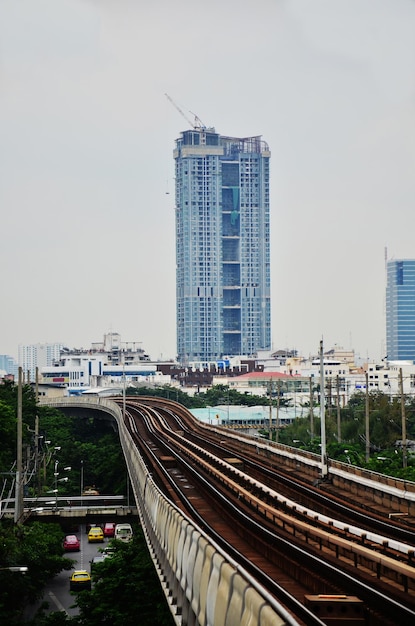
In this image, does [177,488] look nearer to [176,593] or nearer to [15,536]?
[15,536]

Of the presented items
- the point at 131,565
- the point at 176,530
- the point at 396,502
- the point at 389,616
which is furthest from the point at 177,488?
the point at 389,616

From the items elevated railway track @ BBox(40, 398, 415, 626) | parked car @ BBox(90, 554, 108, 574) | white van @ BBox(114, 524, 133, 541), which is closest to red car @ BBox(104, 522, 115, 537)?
white van @ BBox(114, 524, 133, 541)

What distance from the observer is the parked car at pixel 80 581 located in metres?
49.6

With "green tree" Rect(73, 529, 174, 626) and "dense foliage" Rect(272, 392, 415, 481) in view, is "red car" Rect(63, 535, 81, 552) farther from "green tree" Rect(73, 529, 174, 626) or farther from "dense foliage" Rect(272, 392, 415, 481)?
"green tree" Rect(73, 529, 174, 626)

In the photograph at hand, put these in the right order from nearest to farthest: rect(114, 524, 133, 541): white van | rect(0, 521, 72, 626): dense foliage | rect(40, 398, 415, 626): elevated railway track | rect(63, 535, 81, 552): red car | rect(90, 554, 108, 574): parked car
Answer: rect(40, 398, 415, 626): elevated railway track < rect(0, 521, 72, 626): dense foliage < rect(90, 554, 108, 574): parked car < rect(114, 524, 133, 541): white van < rect(63, 535, 81, 552): red car

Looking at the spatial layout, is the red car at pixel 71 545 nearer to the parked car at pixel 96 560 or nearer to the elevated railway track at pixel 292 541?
the parked car at pixel 96 560

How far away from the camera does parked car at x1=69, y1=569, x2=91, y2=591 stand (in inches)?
1951

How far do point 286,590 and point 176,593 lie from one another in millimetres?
2429

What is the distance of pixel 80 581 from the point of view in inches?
1960

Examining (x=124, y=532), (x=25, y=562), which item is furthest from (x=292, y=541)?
(x=124, y=532)

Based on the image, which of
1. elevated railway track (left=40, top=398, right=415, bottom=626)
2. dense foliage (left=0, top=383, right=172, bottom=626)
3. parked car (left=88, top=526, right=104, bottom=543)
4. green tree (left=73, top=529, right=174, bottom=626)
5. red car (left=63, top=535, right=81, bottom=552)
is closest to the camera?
elevated railway track (left=40, top=398, right=415, bottom=626)

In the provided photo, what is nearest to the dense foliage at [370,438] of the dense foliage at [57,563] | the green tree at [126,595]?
the dense foliage at [57,563]

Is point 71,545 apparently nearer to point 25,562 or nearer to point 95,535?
point 95,535

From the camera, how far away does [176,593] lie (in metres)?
20.8
